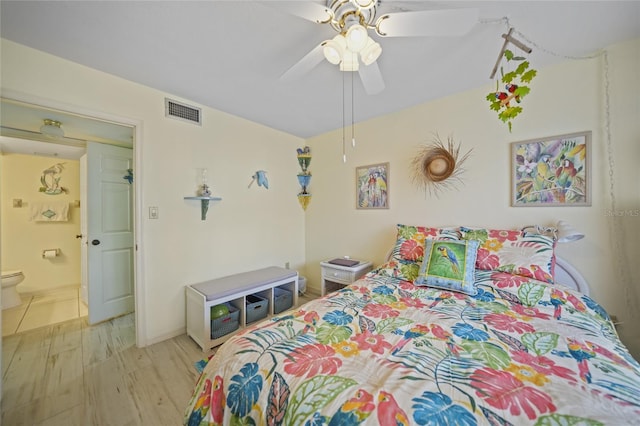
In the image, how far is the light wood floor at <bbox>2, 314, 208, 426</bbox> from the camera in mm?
1422

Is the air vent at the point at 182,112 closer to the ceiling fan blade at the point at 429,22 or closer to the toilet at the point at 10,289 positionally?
the ceiling fan blade at the point at 429,22

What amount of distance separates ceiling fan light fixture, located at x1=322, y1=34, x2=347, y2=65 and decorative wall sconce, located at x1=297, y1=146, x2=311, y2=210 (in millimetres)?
2185

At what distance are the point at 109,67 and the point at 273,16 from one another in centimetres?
149

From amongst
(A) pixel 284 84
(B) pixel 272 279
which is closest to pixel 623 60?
(A) pixel 284 84

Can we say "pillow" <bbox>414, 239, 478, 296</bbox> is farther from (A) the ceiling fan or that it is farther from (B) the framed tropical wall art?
(A) the ceiling fan

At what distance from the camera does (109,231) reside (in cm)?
267

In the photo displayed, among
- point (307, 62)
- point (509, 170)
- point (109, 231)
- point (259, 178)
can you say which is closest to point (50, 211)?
point (109, 231)

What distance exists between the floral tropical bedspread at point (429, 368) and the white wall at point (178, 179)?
158 cm

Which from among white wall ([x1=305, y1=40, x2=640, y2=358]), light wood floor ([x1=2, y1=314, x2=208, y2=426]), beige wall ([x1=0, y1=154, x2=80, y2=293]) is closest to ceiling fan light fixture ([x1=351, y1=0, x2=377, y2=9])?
white wall ([x1=305, y1=40, x2=640, y2=358])

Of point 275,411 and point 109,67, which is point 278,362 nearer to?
point 275,411

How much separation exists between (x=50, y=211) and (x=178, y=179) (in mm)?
2882

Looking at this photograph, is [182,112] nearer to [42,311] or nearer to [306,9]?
[306,9]

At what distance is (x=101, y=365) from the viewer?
1854 mm

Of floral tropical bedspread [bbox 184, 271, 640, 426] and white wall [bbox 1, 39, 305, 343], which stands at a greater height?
white wall [bbox 1, 39, 305, 343]
